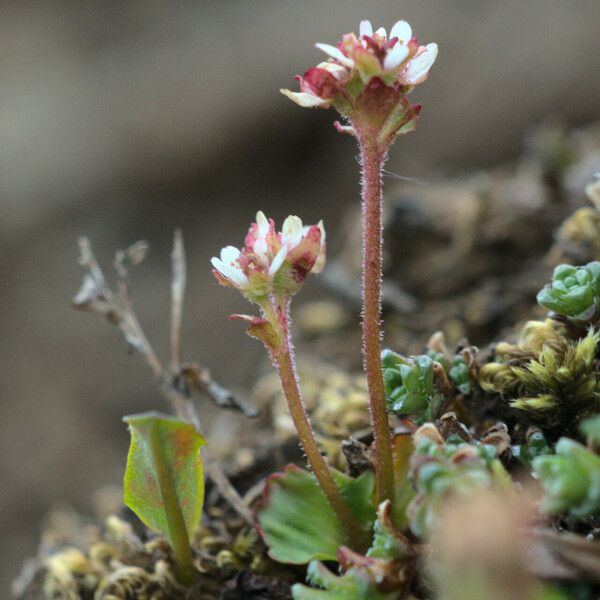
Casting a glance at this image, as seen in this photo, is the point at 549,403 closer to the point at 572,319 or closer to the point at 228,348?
the point at 572,319

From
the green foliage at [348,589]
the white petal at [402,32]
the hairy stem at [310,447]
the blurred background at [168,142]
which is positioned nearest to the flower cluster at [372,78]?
the white petal at [402,32]

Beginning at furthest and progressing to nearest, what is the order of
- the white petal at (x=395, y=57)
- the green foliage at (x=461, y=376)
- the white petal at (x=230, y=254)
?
the green foliage at (x=461, y=376)
the white petal at (x=230, y=254)
the white petal at (x=395, y=57)

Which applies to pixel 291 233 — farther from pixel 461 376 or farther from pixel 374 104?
pixel 461 376

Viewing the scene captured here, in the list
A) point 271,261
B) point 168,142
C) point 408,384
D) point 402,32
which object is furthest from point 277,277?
point 168,142

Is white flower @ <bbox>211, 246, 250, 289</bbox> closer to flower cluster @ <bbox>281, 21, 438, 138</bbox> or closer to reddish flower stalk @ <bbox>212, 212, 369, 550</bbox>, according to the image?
reddish flower stalk @ <bbox>212, 212, 369, 550</bbox>

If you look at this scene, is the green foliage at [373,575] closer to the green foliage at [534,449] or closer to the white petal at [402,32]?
the green foliage at [534,449]

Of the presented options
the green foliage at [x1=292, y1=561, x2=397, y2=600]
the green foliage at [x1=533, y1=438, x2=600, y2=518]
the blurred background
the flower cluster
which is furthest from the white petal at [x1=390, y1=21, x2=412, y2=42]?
the blurred background

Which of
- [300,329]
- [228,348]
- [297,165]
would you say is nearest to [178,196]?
[297,165]
